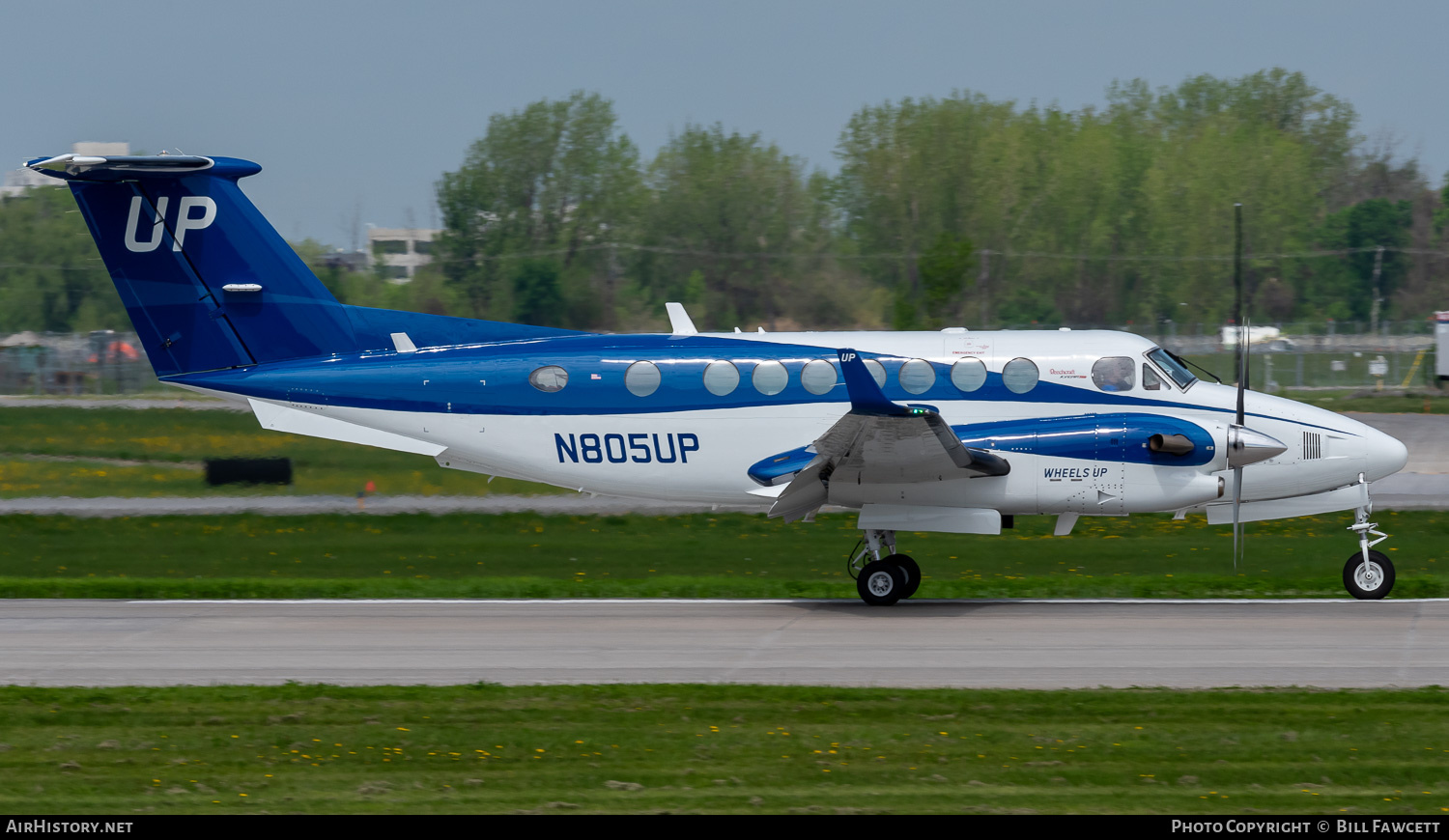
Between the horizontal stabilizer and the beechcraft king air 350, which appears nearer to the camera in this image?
the beechcraft king air 350

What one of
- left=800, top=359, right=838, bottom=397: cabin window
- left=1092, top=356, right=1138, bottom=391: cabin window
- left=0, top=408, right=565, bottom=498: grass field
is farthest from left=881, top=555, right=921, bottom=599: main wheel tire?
left=0, top=408, right=565, bottom=498: grass field

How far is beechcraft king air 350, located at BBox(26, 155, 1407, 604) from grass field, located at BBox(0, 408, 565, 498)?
8856 millimetres

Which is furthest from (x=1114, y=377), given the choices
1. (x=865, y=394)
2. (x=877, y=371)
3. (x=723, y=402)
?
(x=723, y=402)

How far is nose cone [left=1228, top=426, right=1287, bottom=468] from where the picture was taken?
1466cm

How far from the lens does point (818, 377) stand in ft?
49.9

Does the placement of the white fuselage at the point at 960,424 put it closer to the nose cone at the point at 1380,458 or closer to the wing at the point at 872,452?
the nose cone at the point at 1380,458

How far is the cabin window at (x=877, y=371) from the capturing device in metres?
15.0

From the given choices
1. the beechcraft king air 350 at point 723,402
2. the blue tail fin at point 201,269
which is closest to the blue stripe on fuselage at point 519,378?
the beechcraft king air 350 at point 723,402

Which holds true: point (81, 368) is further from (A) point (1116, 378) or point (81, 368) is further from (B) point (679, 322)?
(A) point (1116, 378)

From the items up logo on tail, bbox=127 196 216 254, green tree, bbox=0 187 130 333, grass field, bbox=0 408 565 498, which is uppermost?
green tree, bbox=0 187 130 333

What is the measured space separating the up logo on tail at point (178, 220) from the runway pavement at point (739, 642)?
13.9 ft

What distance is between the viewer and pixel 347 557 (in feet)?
71.9

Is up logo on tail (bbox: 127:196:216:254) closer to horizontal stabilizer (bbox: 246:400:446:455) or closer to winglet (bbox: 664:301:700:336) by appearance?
horizontal stabilizer (bbox: 246:400:446:455)
